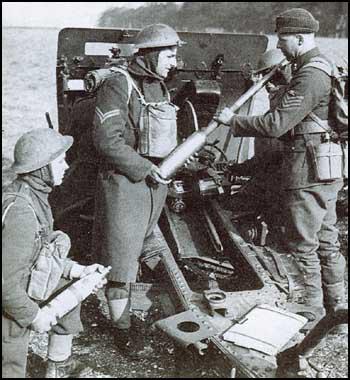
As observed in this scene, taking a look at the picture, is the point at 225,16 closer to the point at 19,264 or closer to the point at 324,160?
the point at 324,160

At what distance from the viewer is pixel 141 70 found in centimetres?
373

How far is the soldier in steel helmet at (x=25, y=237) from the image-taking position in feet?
9.34

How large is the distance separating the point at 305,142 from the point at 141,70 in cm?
145

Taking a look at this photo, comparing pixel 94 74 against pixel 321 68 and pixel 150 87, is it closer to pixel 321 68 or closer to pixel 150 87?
pixel 150 87

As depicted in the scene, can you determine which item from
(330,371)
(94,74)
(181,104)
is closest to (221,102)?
(181,104)

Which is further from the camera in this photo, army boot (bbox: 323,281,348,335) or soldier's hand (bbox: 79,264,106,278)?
army boot (bbox: 323,281,348,335)

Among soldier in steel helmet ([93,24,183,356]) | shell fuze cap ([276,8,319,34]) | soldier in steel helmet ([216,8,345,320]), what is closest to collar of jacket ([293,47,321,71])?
soldier in steel helmet ([216,8,345,320])

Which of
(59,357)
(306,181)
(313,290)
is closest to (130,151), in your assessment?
(59,357)

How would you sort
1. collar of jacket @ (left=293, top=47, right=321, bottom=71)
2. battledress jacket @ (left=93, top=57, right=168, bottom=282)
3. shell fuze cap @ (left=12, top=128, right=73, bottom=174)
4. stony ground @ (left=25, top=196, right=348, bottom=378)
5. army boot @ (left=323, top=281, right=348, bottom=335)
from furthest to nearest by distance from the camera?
army boot @ (left=323, top=281, right=348, bottom=335) < collar of jacket @ (left=293, top=47, right=321, bottom=71) < stony ground @ (left=25, top=196, right=348, bottom=378) < battledress jacket @ (left=93, top=57, right=168, bottom=282) < shell fuze cap @ (left=12, top=128, right=73, bottom=174)

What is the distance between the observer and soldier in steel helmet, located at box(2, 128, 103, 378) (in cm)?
285

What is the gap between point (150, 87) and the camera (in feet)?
12.6

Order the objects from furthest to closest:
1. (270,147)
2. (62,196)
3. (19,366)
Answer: (270,147) < (62,196) < (19,366)

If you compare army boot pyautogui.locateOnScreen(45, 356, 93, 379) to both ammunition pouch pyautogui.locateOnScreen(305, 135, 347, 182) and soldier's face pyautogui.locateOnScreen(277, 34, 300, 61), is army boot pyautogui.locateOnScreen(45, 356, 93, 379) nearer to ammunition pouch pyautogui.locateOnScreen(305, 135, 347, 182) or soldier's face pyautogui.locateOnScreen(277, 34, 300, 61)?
ammunition pouch pyautogui.locateOnScreen(305, 135, 347, 182)

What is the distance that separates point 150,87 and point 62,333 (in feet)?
5.63
